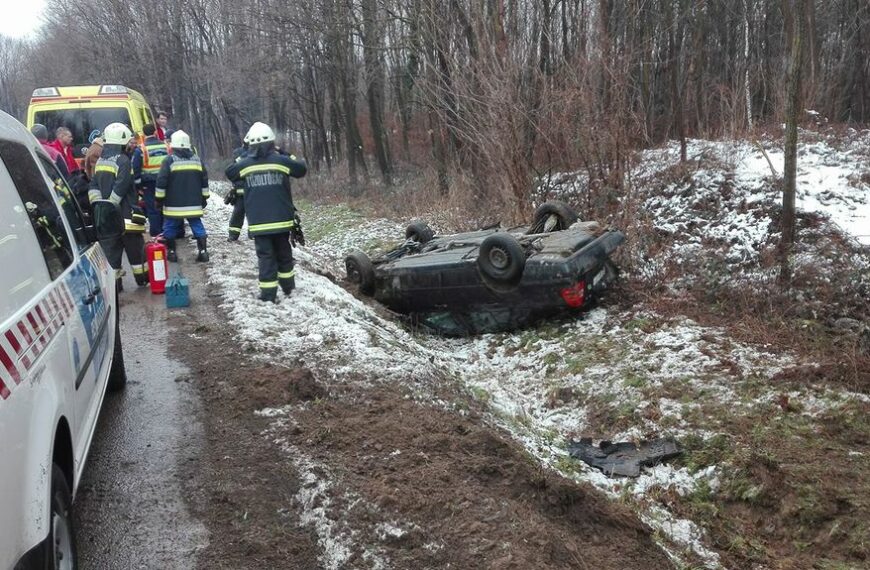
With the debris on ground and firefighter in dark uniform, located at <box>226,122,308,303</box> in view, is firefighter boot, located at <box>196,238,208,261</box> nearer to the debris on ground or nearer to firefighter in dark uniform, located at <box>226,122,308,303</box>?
firefighter in dark uniform, located at <box>226,122,308,303</box>

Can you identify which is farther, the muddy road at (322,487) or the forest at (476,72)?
the forest at (476,72)

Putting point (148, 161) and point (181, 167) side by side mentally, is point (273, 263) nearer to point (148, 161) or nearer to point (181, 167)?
point (181, 167)

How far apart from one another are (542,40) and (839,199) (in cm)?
600

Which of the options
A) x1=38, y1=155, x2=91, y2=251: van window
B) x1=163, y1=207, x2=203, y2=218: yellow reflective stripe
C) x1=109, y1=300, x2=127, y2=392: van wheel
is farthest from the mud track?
x1=163, y1=207, x2=203, y2=218: yellow reflective stripe

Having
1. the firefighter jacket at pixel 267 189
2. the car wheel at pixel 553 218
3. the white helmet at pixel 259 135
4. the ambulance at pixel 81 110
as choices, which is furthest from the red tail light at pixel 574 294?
the ambulance at pixel 81 110

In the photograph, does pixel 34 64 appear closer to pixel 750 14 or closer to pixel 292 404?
pixel 750 14

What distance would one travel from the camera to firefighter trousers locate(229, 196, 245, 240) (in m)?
10.9

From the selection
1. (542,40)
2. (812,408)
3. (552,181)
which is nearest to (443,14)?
(542,40)

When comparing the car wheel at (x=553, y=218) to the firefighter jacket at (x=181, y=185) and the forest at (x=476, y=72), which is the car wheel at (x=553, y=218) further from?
the firefighter jacket at (x=181, y=185)

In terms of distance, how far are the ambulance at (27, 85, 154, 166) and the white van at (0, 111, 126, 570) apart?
32.7ft

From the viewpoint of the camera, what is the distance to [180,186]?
8.95 metres

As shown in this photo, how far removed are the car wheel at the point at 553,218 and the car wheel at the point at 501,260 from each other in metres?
1.72

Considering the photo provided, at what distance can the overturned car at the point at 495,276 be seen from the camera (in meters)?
7.47

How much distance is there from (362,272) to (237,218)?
3331 mm
